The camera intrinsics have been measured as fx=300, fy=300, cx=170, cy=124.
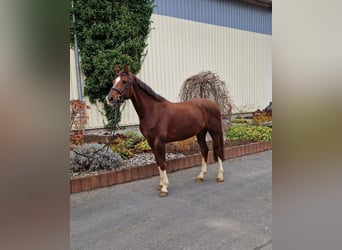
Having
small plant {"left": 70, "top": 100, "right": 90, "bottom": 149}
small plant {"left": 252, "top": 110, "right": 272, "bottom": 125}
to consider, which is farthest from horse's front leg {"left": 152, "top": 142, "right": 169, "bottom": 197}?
small plant {"left": 252, "top": 110, "right": 272, "bottom": 125}

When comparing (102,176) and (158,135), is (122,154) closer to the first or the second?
(102,176)

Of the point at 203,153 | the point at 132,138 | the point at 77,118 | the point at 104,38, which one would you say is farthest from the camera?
the point at 104,38

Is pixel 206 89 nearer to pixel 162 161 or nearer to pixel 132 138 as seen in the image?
pixel 132 138

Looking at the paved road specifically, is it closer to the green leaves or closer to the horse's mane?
the horse's mane

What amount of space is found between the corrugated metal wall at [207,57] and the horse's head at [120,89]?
2555mm

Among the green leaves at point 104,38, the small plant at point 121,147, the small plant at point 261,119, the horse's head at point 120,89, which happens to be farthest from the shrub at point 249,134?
the horse's head at point 120,89

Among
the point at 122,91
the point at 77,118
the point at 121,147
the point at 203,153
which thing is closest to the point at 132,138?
the point at 121,147

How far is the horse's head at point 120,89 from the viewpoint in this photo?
3305 millimetres

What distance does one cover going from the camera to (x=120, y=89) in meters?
3.34

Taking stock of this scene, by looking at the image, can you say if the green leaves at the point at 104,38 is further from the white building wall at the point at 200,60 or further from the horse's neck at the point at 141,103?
the horse's neck at the point at 141,103

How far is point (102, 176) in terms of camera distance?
12.7 ft

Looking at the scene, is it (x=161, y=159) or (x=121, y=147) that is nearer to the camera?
(x=161, y=159)

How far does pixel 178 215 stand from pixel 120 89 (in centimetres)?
149
